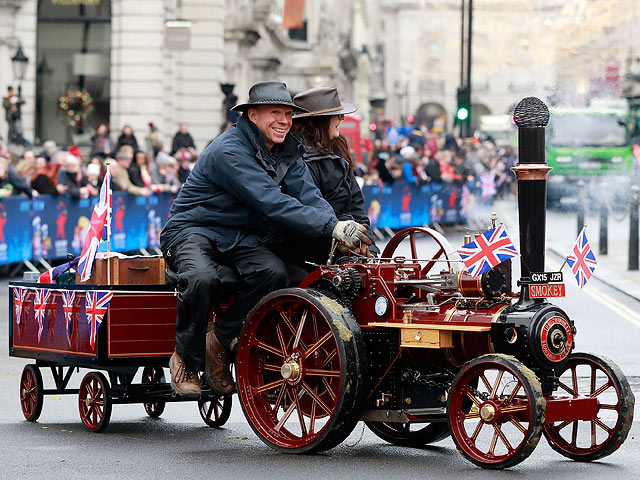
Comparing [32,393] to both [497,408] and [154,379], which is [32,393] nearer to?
[154,379]

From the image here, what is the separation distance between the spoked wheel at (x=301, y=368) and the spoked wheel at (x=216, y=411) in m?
0.78

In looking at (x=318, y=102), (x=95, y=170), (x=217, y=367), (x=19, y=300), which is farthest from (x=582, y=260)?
(x=95, y=170)

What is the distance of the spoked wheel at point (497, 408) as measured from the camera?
23.0 feet

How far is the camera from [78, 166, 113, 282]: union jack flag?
8945 mm

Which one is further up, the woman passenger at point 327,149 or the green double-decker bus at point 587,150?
the green double-decker bus at point 587,150

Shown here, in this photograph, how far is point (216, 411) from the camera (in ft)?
29.9

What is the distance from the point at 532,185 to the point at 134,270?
2.78m

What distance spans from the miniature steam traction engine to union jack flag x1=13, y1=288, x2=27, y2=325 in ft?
3.85

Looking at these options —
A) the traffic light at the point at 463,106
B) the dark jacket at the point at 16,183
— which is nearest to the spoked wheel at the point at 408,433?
the dark jacket at the point at 16,183

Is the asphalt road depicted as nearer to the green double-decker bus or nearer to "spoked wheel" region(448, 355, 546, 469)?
"spoked wheel" region(448, 355, 546, 469)

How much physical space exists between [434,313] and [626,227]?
26.5 m

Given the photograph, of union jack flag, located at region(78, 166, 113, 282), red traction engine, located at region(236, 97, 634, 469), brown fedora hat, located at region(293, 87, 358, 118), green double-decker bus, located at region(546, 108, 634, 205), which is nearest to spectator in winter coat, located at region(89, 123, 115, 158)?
green double-decker bus, located at region(546, 108, 634, 205)

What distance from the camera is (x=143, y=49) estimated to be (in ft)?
115

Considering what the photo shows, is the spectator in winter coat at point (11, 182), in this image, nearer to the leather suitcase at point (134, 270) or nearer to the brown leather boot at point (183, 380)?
the leather suitcase at point (134, 270)
